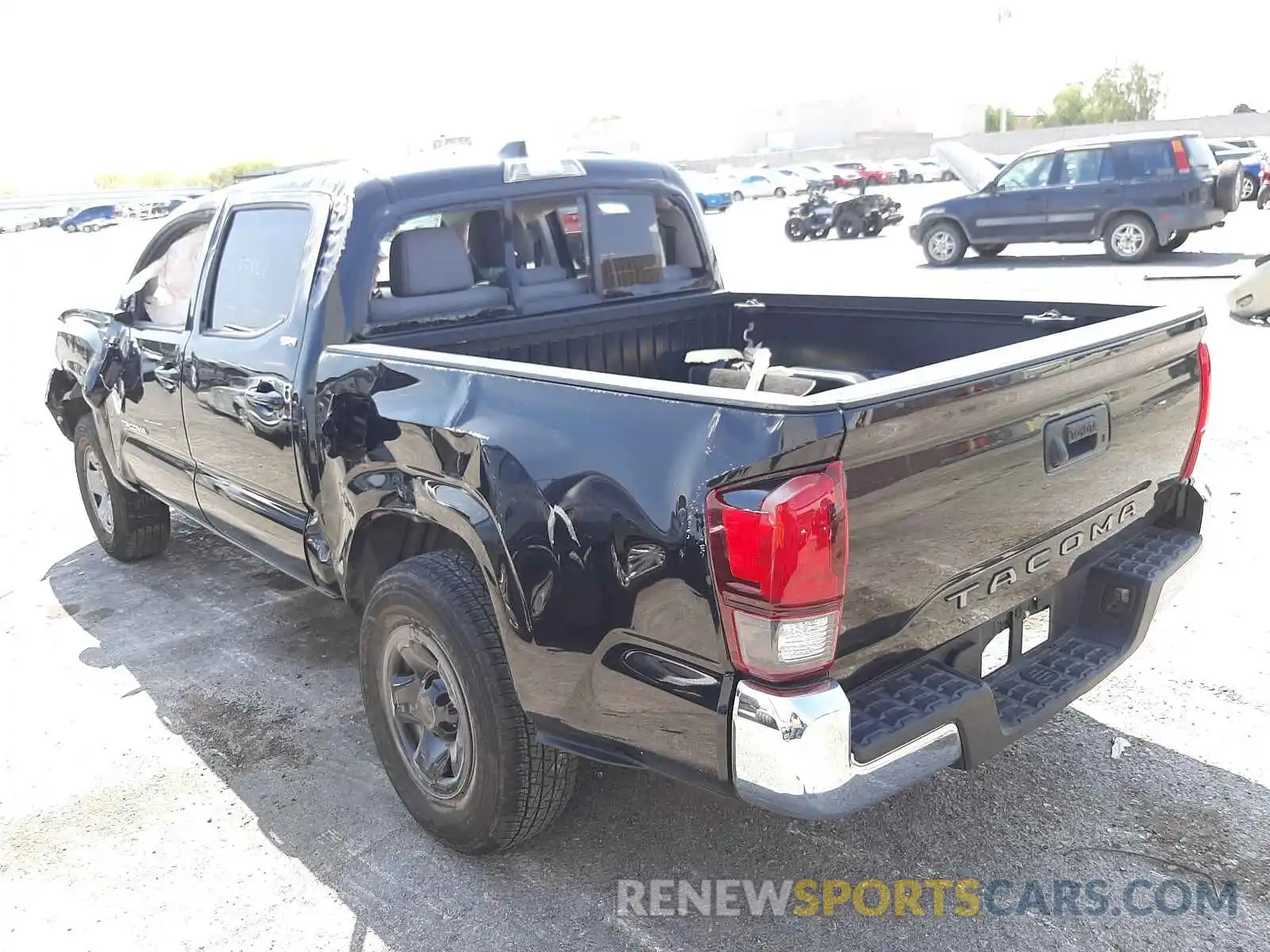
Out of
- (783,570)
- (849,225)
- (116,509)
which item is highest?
(783,570)

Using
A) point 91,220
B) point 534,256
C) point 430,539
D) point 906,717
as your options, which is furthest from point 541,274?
point 91,220

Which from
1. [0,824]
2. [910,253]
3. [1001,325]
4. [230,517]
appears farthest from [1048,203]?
[0,824]

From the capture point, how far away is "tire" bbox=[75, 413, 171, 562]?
219 inches

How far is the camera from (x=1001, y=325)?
3725 millimetres

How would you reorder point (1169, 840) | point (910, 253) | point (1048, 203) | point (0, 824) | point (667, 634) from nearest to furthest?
point (667, 634) < point (1169, 840) < point (0, 824) < point (1048, 203) < point (910, 253)

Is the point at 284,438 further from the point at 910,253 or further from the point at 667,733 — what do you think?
the point at 910,253

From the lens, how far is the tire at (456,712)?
284cm

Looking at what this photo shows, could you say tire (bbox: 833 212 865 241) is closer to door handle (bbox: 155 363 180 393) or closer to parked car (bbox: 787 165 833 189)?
door handle (bbox: 155 363 180 393)

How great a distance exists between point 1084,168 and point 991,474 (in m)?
15.1

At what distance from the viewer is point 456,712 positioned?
10.0 feet

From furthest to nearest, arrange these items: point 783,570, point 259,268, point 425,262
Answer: point 259,268, point 425,262, point 783,570

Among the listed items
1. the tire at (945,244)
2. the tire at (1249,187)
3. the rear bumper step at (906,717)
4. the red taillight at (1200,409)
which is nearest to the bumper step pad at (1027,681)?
the rear bumper step at (906,717)

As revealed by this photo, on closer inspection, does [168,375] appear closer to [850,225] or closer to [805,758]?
[805,758]

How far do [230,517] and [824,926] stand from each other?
2.78 metres
